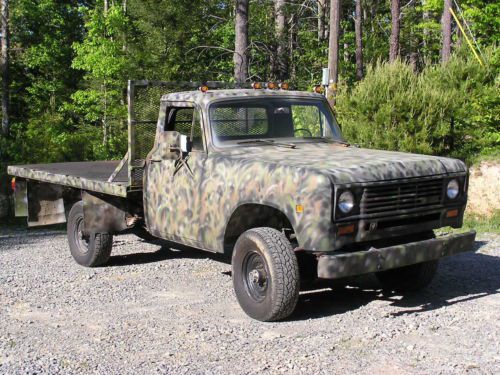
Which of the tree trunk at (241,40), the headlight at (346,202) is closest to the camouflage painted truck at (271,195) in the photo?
the headlight at (346,202)

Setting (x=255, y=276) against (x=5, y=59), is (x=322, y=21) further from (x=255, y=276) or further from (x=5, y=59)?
(x=255, y=276)

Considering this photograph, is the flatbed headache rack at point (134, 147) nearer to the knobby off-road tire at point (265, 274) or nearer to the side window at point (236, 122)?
the side window at point (236, 122)

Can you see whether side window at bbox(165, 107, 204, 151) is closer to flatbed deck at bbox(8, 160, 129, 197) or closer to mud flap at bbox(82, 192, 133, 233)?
flatbed deck at bbox(8, 160, 129, 197)

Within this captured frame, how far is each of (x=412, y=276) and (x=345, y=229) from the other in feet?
5.72

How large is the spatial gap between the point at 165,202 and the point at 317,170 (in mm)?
2203

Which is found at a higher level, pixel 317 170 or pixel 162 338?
pixel 317 170

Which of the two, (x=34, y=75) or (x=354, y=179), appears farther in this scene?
(x=34, y=75)

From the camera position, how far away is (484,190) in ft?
41.2

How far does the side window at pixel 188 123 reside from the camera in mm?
6641

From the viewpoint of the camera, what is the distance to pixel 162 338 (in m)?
5.41

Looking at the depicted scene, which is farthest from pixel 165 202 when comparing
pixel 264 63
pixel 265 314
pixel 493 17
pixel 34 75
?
pixel 34 75

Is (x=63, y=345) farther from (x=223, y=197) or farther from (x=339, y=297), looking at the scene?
(x=339, y=297)

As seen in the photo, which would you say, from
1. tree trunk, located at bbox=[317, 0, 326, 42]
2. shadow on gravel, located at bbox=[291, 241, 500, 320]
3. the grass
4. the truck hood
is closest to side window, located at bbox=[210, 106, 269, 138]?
the truck hood

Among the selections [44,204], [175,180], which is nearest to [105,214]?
[44,204]
